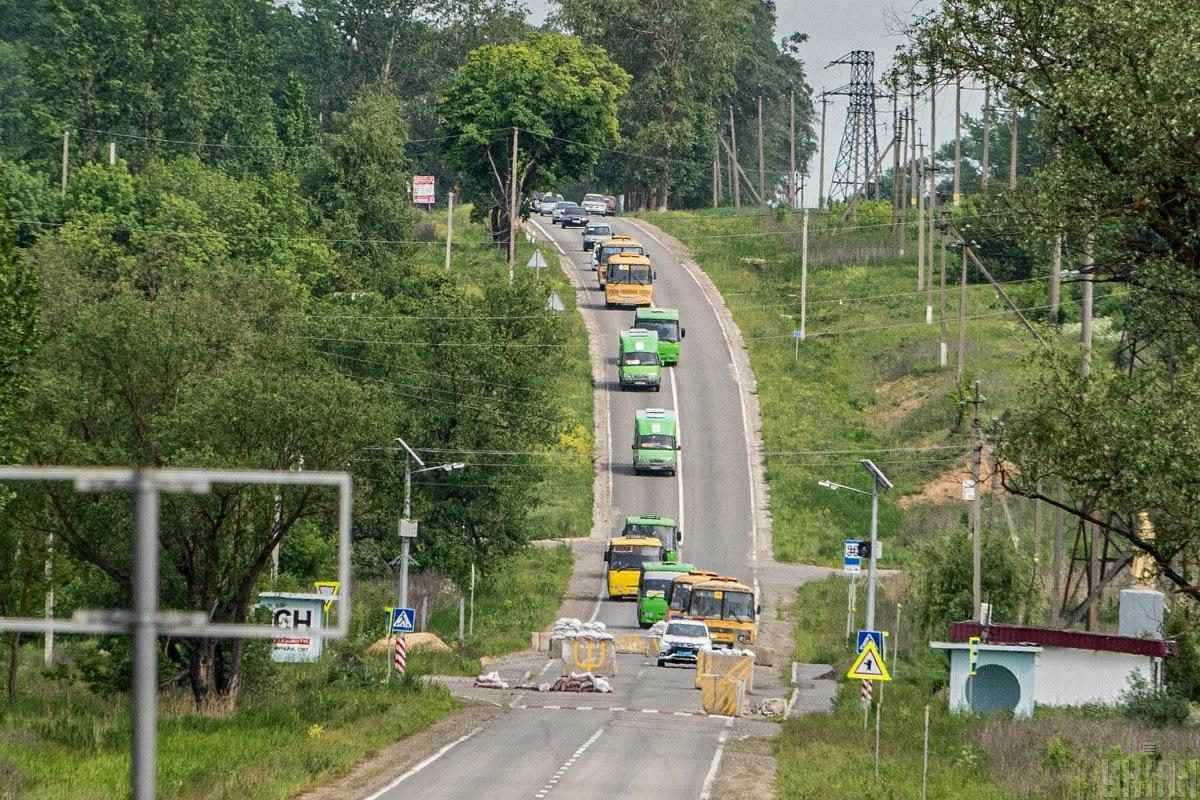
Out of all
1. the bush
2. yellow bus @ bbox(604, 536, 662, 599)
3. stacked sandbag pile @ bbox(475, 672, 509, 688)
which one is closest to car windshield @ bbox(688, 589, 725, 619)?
yellow bus @ bbox(604, 536, 662, 599)

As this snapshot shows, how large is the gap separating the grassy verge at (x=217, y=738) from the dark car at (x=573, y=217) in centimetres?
8764

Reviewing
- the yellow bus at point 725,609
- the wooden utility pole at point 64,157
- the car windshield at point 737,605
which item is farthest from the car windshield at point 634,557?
the wooden utility pole at point 64,157

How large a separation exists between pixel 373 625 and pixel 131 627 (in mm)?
53031

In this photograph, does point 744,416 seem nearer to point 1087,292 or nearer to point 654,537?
point 654,537

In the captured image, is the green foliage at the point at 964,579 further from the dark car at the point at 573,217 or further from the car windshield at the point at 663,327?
the dark car at the point at 573,217

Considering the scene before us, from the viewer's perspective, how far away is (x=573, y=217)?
133m

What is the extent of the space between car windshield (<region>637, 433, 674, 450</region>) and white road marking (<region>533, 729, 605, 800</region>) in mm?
40353

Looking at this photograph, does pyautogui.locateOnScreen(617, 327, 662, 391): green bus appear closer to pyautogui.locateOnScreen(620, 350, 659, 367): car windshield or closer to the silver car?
pyautogui.locateOnScreen(620, 350, 659, 367): car windshield

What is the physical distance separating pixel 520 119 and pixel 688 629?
59.9 m

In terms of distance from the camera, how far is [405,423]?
6494 centimetres

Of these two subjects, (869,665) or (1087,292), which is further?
(1087,292)

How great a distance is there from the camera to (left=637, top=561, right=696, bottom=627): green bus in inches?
2472

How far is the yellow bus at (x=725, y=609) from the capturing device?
2307 inches

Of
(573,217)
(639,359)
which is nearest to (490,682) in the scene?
(639,359)
